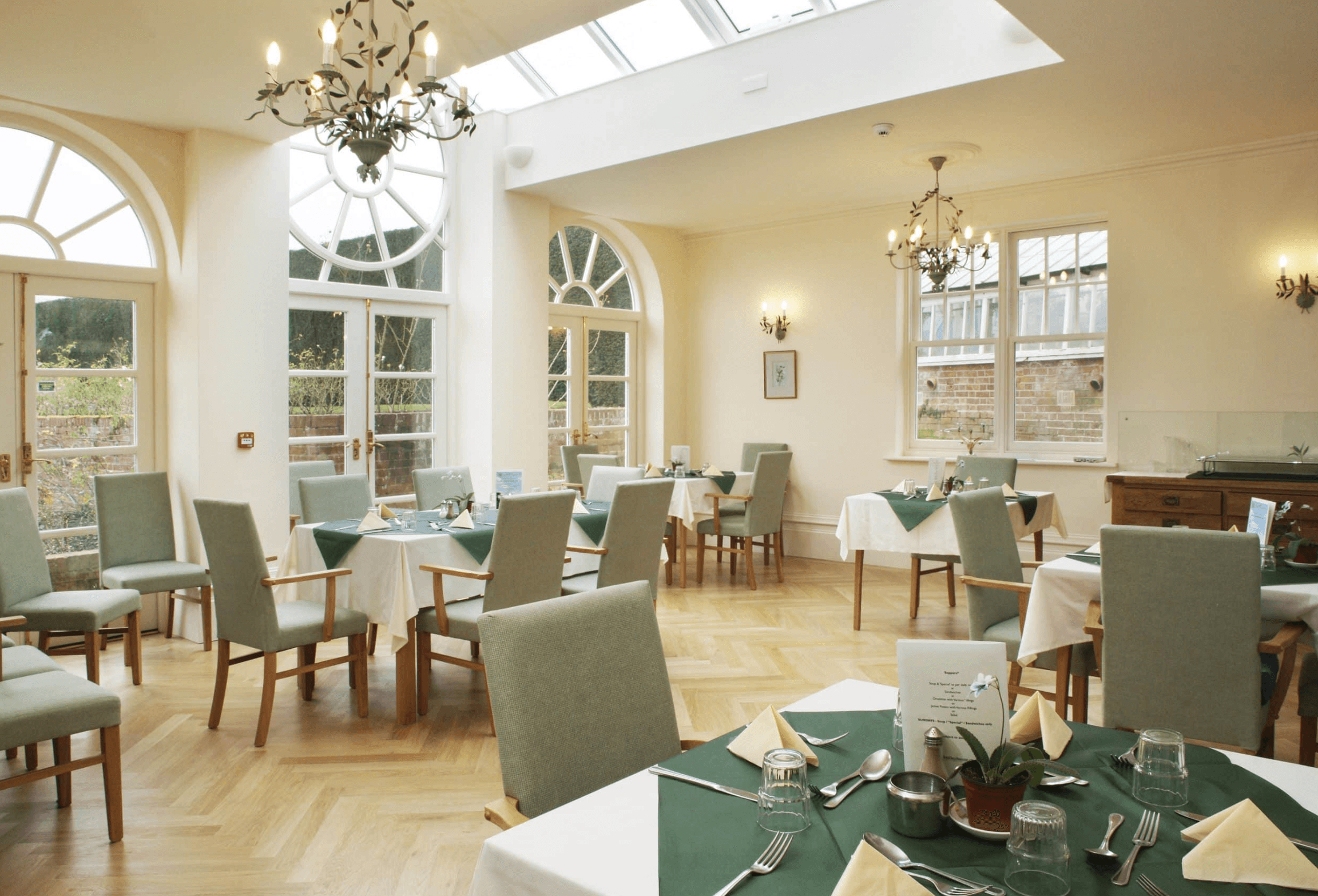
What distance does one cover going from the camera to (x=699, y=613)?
6.02 metres

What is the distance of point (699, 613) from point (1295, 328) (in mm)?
4163

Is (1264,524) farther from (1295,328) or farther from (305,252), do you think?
(305,252)

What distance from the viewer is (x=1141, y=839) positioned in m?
1.33

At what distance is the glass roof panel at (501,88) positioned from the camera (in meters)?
7.02

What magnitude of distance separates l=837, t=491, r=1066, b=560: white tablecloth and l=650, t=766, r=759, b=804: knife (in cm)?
402

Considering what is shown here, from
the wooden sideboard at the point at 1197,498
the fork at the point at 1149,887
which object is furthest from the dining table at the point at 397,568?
the wooden sideboard at the point at 1197,498

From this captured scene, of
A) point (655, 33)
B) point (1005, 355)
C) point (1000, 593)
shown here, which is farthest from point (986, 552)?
point (655, 33)

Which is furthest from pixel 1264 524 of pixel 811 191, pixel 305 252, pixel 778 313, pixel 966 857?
pixel 305 252

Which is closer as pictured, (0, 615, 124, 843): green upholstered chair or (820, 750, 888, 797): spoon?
(820, 750, 888, 797): spoon

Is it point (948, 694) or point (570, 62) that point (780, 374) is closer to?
point (570, 62)

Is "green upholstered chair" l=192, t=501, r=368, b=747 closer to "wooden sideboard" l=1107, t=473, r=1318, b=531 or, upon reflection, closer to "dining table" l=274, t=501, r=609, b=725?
"dining table" l=274, t=501, r=609, b=725

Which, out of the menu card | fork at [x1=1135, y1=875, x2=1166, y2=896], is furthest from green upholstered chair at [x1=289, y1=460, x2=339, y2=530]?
fork at [x1=1135, y1=875, x2=1166, y2=896]

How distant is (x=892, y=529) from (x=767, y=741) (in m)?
4.03

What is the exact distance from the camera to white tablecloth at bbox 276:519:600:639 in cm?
394
